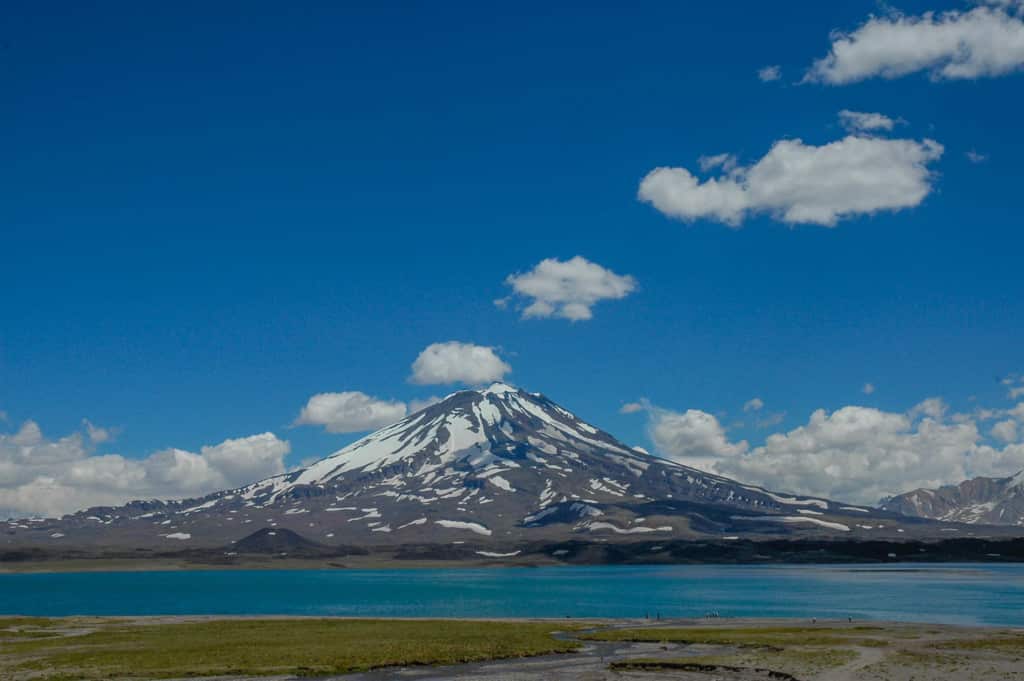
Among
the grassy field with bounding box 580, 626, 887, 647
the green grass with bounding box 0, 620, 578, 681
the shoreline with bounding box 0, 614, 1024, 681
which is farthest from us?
the grassy field with bounding box 580, 626, 887, 647

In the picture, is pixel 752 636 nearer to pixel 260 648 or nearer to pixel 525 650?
pixel 525 650

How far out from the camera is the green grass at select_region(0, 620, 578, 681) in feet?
216

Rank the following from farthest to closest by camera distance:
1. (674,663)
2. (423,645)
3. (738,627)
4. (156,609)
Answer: (156,609)
(738,627)
(423,645)
(674,663)

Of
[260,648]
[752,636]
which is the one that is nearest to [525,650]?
[260,648]

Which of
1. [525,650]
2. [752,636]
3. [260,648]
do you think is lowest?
[752,636]

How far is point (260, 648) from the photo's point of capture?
7981 cm

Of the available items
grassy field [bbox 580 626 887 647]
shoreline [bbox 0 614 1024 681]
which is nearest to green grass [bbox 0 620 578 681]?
shoreline [bbox 0 614 1024 681]

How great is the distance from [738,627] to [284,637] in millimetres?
46504

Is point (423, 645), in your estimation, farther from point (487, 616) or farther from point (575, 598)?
point (575, 598)

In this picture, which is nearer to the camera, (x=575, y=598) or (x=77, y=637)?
(x=77, y=637)

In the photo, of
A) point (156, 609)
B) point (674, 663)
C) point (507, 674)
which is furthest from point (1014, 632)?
point (156, 609)

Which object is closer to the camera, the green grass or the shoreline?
the shoreline

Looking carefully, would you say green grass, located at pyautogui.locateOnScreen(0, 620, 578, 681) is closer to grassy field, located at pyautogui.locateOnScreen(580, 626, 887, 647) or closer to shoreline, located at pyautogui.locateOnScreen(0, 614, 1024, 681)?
shoreline, located at pyautogui.locateOnScreen(0, 614, 1024, 681)

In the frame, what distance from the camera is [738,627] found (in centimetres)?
10050
